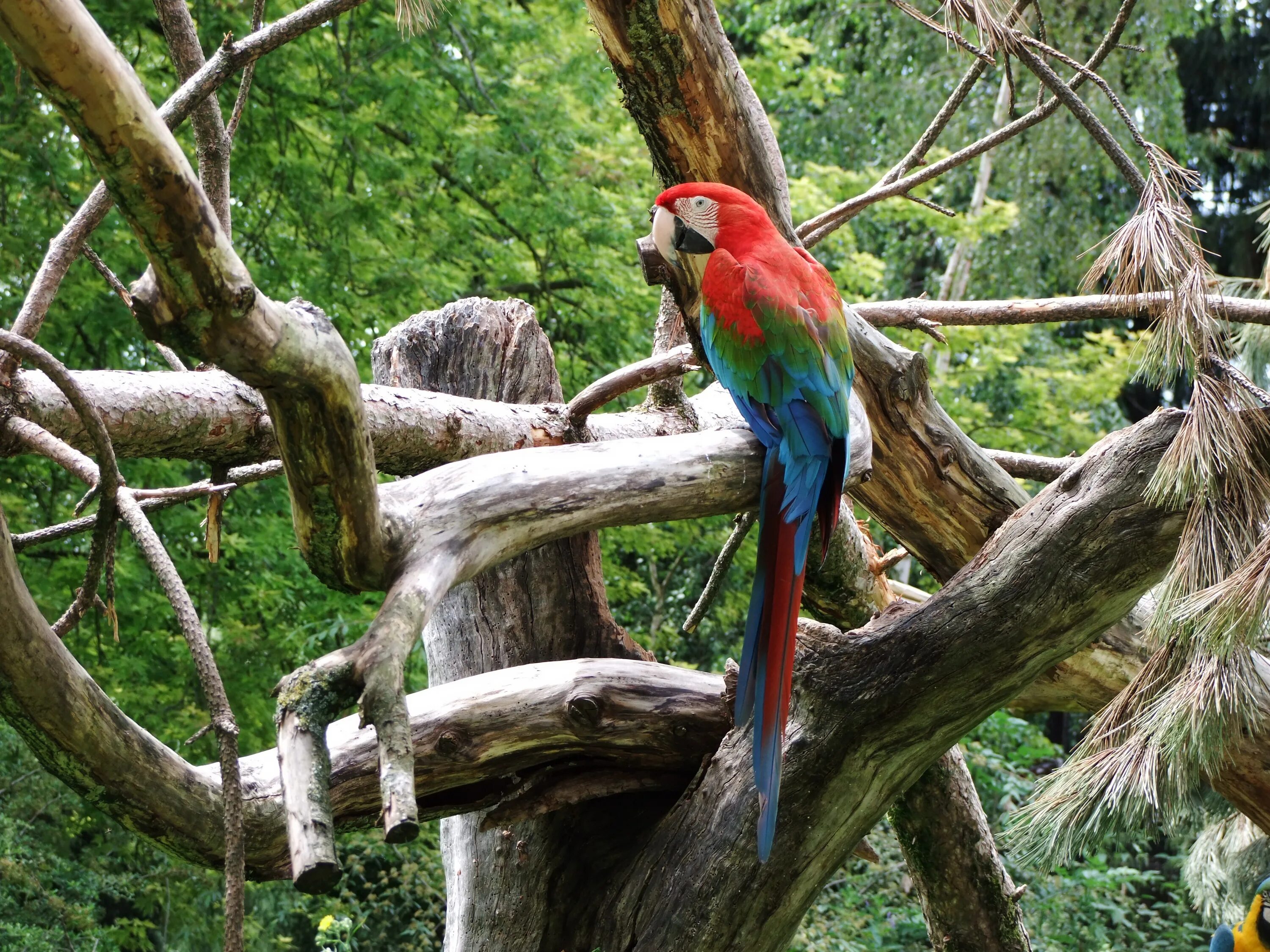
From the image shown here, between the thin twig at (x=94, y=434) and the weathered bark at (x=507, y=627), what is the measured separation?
2.67ft

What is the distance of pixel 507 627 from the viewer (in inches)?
→ 81.0

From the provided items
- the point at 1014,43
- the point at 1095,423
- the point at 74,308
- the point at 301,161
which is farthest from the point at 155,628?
the point at 1095,423

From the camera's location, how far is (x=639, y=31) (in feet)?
Result: 5.94

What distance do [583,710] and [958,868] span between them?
3.52 feet

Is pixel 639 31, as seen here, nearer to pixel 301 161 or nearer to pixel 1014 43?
pixel 1014 43

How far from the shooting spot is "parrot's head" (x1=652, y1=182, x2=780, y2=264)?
182cm

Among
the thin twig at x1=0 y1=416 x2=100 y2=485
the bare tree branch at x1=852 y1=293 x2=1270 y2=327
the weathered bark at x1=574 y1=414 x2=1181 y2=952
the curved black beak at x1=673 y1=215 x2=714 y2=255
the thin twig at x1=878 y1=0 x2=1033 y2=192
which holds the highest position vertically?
the thin twig at x1=878 y1=0 x2=1033 y2=192

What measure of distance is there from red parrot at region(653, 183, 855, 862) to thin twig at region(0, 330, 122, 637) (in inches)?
32.2

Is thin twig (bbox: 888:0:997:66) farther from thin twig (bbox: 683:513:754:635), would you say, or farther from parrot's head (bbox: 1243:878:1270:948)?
parrot's head (bbox: 1243:878:1270:948)

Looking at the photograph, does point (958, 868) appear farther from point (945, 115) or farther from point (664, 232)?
point (945, 115)

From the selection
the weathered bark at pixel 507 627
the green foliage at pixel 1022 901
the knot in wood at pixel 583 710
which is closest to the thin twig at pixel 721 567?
the weathered bark at pixel 507 627

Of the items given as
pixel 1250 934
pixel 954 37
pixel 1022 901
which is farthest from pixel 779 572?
pixel 1022 901

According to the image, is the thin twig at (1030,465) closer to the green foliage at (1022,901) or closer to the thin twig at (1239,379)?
the thin twig at (1239,379)

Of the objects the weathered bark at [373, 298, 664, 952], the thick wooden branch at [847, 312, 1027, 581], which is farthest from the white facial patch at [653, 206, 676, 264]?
the weathered bark at [373, 298, 664, 952]
